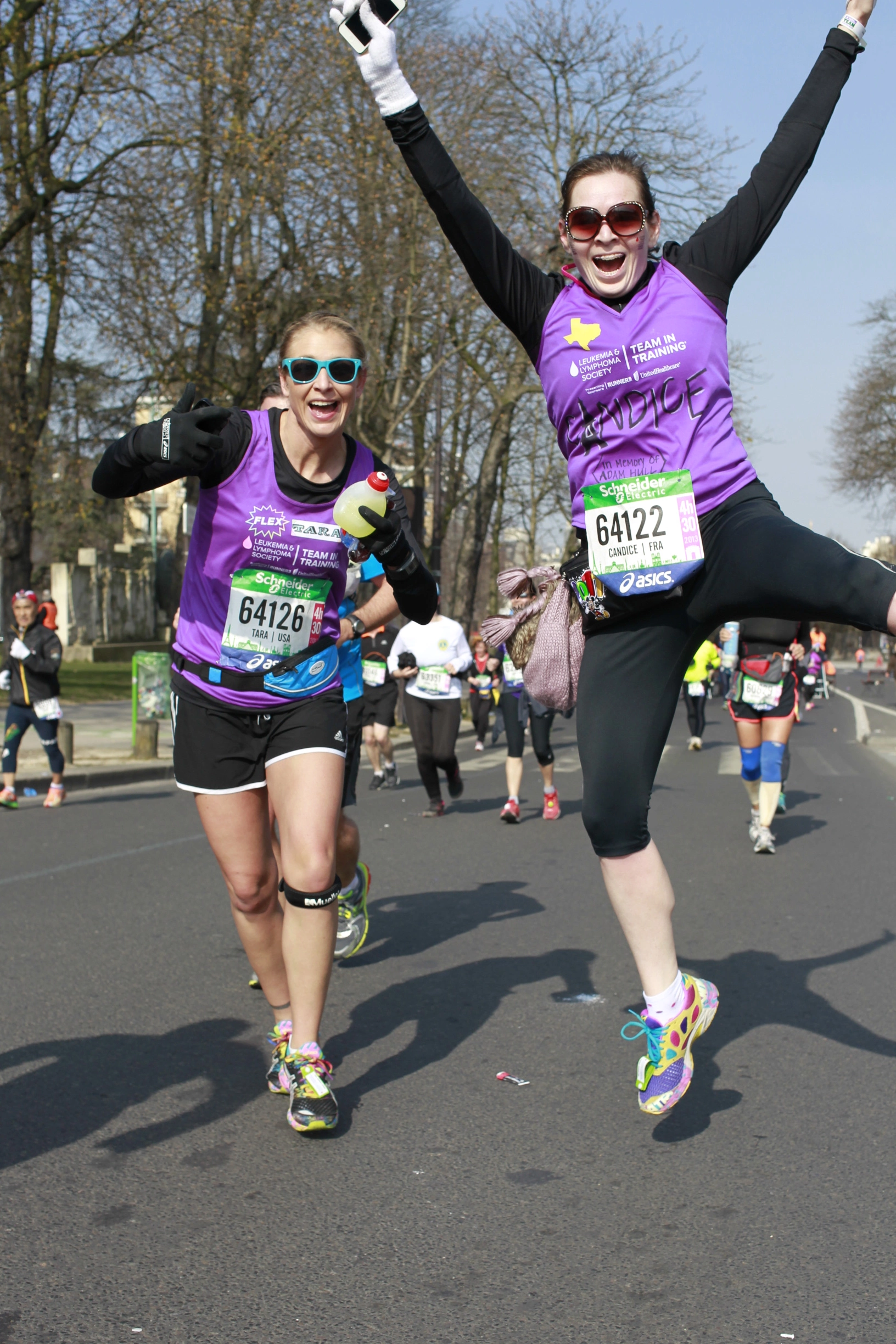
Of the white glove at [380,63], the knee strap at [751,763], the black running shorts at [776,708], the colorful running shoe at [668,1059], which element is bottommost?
the knee strap at [751,763]

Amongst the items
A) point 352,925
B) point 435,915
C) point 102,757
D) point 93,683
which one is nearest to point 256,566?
Result: point 352,925

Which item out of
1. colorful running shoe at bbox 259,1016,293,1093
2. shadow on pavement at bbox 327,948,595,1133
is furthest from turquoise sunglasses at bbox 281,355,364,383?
shadow on pavement at bbox 327,948,595,1133

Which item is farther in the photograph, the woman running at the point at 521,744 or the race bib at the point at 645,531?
the woman running at the point at 521,744

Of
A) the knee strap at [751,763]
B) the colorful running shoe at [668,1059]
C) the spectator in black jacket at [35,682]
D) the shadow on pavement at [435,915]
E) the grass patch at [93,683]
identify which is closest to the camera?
the colorful running shoe at [668,1059]

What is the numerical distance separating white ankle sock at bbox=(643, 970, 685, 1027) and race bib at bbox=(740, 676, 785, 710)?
248 inches

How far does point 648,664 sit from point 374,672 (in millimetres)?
11140

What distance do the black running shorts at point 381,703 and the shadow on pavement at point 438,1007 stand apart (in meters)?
8.39

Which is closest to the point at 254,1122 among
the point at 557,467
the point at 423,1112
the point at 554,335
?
the point at 423,1112

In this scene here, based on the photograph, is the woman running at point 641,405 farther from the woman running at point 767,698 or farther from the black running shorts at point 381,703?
the black running shorts at point 381,703

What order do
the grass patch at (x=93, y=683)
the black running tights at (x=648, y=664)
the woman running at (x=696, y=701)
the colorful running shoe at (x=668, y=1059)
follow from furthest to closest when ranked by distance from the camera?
1. the grass patch at (x=93, y=683)
2. the woman running at (x=696, y=701)
3. the colorful running shoe at (x=668, y=1059)
4. the black running tights at (x=648, y=664)

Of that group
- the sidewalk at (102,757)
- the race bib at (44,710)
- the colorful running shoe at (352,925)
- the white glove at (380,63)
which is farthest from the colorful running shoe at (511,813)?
the white glove at (380,63)

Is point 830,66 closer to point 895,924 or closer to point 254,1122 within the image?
point 254,1122

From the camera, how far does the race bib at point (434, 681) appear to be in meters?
11.9

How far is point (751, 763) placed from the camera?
9.98 m
